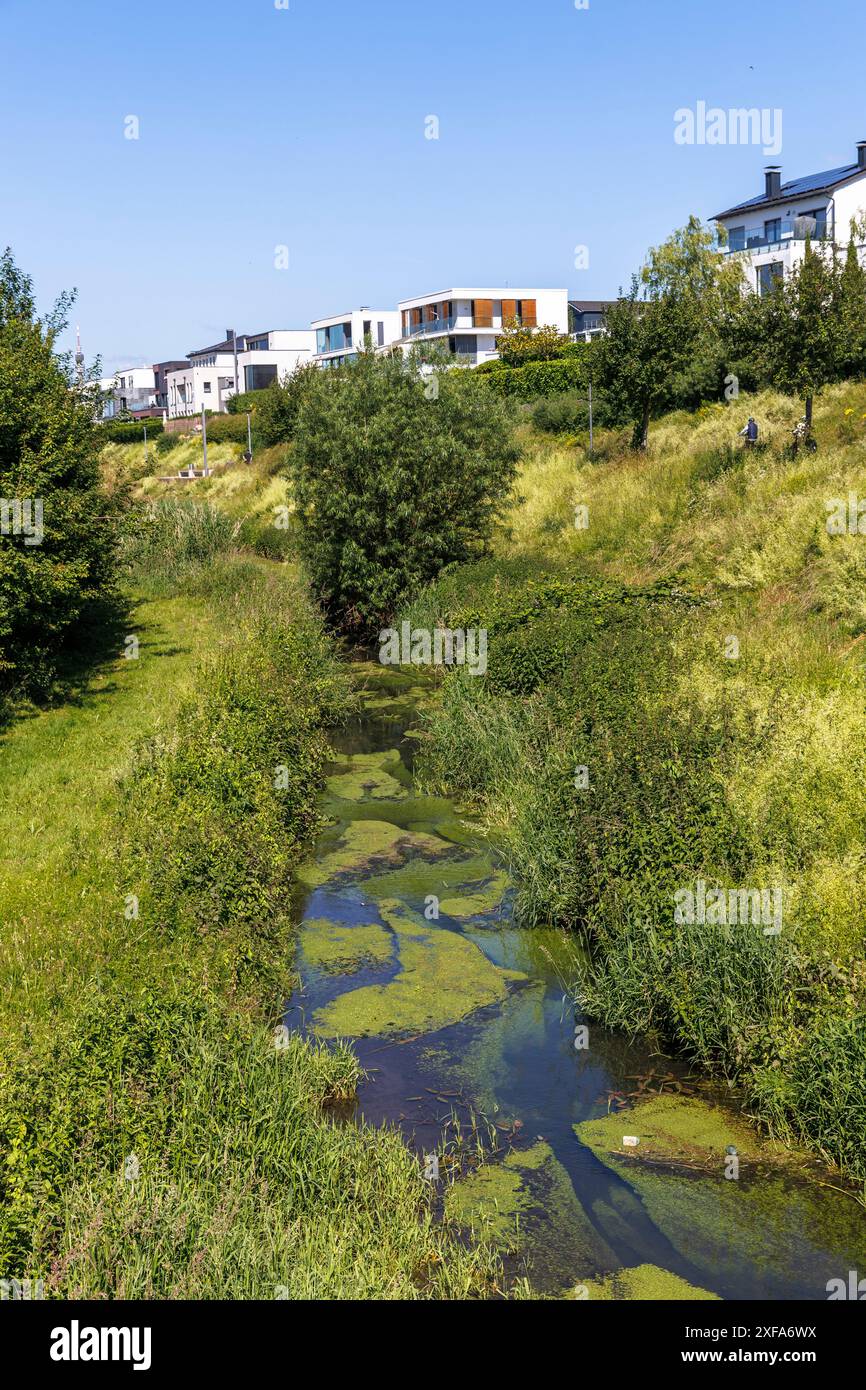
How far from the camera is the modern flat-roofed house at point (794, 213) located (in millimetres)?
54062

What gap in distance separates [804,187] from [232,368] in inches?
2519

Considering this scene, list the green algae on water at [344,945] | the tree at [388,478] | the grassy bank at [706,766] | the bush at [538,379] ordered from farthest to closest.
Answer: the bush at [538,379], the tree at [388,478], the green algae on water at [344,945], the grassy bank at [706,766]

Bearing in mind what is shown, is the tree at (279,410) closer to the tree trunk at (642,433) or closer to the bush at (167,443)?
the bush at (167,443)

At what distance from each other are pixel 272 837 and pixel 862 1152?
18.5ft

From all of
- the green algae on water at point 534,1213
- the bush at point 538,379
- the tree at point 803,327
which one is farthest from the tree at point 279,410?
the green algae on water at point 534,1213

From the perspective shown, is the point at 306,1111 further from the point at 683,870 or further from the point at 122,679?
the point at 122,679

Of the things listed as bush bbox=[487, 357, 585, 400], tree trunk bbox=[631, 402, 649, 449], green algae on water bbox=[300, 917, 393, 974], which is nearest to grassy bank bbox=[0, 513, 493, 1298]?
green algae on water bbox=[300, 917, 393, 974]

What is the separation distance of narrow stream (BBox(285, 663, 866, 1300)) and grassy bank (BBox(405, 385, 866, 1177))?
16.6 inches

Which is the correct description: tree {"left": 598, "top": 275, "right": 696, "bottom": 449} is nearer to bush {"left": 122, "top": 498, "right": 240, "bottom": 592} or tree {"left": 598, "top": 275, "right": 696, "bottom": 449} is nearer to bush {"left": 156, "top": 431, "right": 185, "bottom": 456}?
bush {"left": 122, "top": 498, "right": 240, "bottom": 592}

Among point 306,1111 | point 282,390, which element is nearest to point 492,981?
point 306,1111

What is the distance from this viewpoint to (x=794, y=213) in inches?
2248

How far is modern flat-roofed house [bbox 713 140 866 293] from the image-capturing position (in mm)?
54062

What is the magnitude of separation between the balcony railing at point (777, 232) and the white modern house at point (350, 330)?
1282 inches
